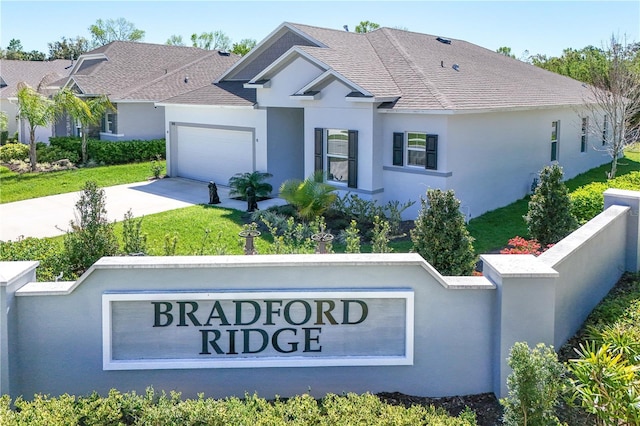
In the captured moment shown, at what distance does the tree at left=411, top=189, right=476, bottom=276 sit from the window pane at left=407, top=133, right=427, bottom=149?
8.50 metres

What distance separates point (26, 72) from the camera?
45.9m

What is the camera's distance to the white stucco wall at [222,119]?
2175cm

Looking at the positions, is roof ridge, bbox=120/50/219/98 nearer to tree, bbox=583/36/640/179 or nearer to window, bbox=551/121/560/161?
window, bbox=551/121/560/161

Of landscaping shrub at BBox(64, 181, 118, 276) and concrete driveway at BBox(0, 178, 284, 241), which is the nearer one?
landscaping shrub at BBox(64, 181, 118, 276)

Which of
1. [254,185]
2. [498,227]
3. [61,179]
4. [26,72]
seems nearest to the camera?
[498,227]

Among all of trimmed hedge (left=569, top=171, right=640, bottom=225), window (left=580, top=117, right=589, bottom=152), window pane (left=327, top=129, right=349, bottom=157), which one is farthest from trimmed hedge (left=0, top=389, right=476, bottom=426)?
window (left=580, top=117, right=589, bottom=152)

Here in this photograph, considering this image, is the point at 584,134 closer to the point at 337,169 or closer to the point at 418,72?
the point at 418,72

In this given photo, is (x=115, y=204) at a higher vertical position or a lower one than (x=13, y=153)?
lower

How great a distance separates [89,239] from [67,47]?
8980cm

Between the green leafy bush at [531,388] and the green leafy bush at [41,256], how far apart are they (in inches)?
276

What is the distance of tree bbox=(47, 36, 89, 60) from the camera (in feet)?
292

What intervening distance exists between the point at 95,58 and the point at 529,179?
25824 millimetres

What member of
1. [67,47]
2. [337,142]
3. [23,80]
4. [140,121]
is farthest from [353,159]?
[67,47]

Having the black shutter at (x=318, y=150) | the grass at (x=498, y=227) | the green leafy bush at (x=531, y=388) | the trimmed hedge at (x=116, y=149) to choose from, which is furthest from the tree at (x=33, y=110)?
the green leafy bush at (x=531, y=388)
